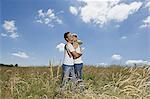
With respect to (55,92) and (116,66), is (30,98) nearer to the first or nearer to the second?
(55,92)

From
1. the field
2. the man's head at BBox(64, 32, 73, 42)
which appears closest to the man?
the man's head at BBox(64, 32, 73, 42)

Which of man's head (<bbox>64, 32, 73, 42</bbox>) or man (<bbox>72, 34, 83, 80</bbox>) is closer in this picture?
man's head (<bbox>64, 32, 73, 42</bbox>)

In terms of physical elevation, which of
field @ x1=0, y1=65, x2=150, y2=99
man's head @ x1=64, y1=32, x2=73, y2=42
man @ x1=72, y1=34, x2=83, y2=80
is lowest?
field @ x1=0, y1=65, x2=150, y2=99

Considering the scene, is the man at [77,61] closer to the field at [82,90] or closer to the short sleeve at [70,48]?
the short sleeve at [70,48]

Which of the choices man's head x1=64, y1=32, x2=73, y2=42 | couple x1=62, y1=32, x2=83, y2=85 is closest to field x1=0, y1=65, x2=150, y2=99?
couple x1=62, y1=32, x2=83, y2=85

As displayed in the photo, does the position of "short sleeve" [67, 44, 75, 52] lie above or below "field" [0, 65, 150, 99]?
above

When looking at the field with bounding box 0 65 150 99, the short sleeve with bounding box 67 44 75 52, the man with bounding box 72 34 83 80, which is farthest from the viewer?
the man with bounding box 72 34 83 80

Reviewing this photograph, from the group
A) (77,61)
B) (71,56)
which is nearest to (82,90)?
(71,56)

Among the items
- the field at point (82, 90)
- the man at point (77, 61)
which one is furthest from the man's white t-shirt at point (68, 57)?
the field at point (82, 90)

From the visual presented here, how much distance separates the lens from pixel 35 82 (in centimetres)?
708

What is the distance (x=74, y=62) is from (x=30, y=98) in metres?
1.91

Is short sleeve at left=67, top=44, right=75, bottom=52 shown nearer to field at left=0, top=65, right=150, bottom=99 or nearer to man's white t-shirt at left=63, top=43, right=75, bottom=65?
man's white t-shirt at left=63, top=43, right=75, bottom=65

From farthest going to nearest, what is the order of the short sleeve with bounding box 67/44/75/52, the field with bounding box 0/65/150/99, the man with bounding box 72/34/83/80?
the man with bounding box 72/34/83/80 < the short sleeve with bounding box 67/44/75/52 < the field with bounding box 0/65/150/99

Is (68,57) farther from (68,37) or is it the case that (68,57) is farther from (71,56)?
(68,37)
